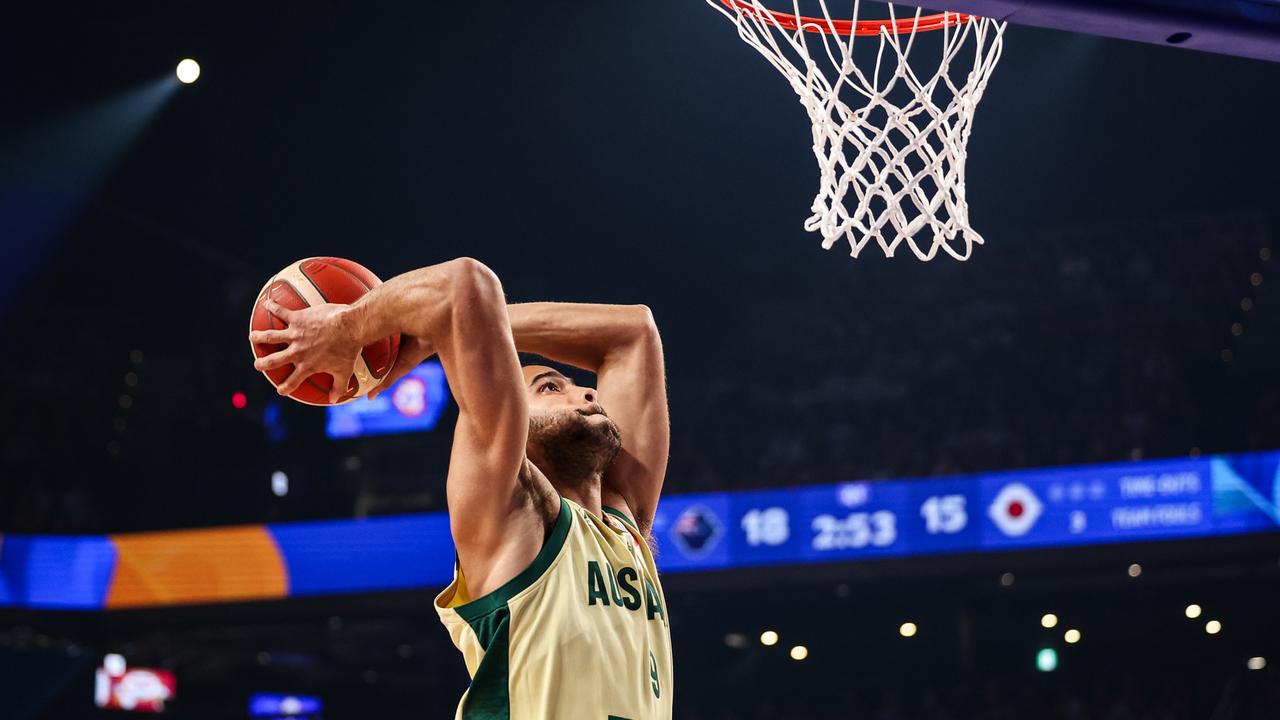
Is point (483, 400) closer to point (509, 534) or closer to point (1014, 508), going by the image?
point (509, 534)

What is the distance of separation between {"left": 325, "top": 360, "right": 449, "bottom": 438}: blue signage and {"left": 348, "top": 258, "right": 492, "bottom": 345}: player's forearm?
1116cm

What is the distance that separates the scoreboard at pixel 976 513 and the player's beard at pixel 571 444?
27.3 ft

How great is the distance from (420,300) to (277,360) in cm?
31

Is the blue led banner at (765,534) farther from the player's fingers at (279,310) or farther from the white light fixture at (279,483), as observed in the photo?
the player's fingers at (279,310)

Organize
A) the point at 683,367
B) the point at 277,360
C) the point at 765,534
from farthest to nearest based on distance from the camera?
the point at 683,367
the point at 765,534
the point at 277,360

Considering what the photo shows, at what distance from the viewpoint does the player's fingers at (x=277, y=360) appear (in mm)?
2369

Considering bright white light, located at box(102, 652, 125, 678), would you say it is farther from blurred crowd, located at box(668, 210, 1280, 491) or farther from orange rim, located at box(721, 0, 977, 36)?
orange rim, located at box(721, 0, 977, 36)

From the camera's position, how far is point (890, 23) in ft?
12.3

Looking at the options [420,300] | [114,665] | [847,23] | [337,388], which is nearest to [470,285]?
[420,300]

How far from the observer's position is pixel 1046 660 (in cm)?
1298

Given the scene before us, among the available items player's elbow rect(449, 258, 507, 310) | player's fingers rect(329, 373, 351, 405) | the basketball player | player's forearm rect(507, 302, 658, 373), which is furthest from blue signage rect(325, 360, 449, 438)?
player's elbow rect(449, 258, 507, 310)

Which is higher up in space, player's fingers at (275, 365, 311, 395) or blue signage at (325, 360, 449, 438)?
blue signage at (325, 360, 449, 438)

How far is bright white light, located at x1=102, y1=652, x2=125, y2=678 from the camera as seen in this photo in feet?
43.2

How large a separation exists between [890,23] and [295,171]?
8.51m
